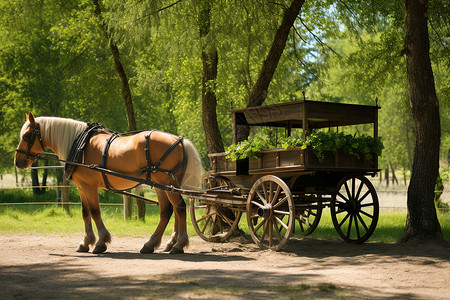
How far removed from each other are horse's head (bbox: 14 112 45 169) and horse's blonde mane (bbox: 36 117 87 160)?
0.10 meters

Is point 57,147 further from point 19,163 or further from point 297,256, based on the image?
point 297,256

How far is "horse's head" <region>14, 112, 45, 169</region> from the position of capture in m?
9.76

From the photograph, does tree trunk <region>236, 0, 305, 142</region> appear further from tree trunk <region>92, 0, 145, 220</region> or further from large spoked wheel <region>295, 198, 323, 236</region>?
tree trunk <region>92, 0, 145, 220</region>

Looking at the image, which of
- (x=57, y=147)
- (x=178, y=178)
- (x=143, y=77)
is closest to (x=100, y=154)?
(x=57, y=147)

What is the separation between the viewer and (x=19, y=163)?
9.91 metres

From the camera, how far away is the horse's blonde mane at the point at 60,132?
9.73 m

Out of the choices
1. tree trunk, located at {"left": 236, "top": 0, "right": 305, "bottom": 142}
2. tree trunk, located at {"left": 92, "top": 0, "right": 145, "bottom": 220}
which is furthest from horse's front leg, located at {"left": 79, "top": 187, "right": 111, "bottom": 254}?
tree trunk, located at {"left": 92, "top": 0, "right": 145, "bottom": 220}

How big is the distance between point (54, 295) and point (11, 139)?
22642 millimetres

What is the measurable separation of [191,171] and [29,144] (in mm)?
2830

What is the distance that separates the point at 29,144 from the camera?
9797mm

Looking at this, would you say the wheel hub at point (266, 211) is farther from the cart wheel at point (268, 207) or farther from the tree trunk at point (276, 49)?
the tree trunk at point (276, 49)

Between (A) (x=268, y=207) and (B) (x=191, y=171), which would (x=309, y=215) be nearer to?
(A) (x=268, y=207)

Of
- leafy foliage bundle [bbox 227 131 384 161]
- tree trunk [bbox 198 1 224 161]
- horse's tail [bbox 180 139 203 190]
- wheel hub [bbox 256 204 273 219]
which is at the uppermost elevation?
tree trunk [bbox 198 1 224 161]

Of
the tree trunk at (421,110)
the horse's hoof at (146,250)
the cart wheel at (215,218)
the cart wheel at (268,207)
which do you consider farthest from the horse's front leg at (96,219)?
the tree trunk at (421,110)
